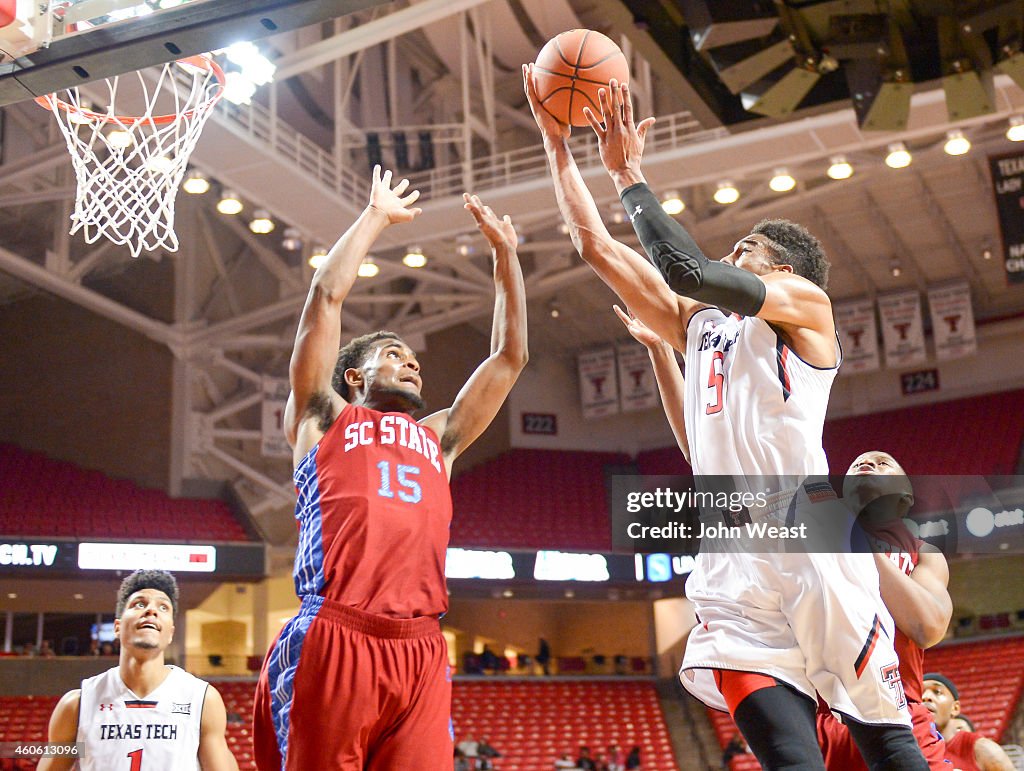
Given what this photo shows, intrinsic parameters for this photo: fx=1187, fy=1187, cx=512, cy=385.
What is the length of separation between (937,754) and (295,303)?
50.5ft

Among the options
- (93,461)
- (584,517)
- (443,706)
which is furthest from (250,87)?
(584,517)

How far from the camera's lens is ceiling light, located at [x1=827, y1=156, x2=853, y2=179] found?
14.8 meters

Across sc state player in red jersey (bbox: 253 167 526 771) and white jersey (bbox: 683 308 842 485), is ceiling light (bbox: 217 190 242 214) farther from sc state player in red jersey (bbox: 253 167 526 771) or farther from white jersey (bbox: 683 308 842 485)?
white jersey (bbox: 683 308 842 485)

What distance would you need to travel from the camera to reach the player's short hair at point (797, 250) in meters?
3.46

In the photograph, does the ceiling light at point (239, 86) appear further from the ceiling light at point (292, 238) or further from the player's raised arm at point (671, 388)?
the player's raised arm at point (671, 388)

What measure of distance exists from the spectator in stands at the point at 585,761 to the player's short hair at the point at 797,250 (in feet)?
46.1

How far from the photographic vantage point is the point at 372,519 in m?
3.24

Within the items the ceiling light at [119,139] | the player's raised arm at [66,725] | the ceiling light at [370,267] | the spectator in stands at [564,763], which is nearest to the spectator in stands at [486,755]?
the spectator in stands at [564,763]

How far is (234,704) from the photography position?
17.8 m

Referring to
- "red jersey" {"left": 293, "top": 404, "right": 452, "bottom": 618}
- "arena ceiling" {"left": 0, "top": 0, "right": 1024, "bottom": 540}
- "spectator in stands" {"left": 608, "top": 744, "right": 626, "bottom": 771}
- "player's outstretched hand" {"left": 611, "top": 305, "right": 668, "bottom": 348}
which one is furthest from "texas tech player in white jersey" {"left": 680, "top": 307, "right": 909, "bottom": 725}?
"spectator in stands" {"left": 608, "top": 744, "right": 626, "bottom": 771}

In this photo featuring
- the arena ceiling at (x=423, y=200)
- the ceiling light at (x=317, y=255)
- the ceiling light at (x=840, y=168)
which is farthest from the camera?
the ceiling light at (x=317, y=255)

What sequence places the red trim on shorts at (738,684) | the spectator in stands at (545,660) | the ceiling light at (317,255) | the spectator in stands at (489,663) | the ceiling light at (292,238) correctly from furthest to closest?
1. the spectator in stands at (545,660)
2. the spectator in stands at (489,663)
3. the ceiling light at (317,255)
4. the ceiling light at (292,238)
5. the red trim on shorts at (738,684)

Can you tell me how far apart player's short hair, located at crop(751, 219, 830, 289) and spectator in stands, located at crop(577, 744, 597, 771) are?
14054 millimetres

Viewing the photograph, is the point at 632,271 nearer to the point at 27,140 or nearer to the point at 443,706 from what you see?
the point at 443,706
